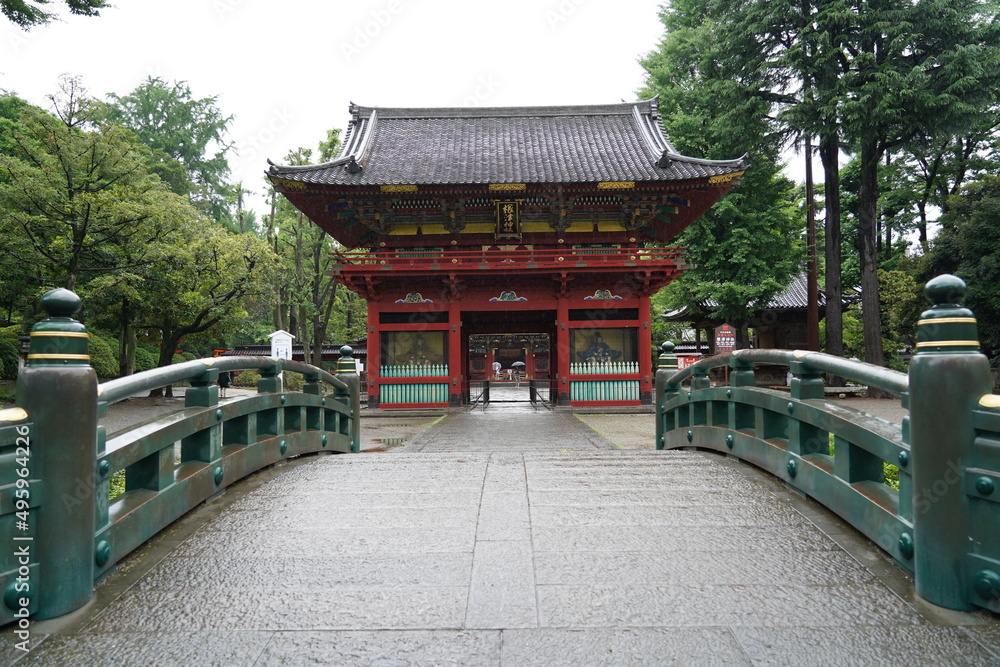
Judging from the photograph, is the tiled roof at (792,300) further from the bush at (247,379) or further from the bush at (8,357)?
→ the bush at (8,357)

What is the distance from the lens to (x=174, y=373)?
372 cm

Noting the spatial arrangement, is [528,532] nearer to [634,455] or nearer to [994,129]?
[634,455]

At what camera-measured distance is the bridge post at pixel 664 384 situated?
7.13 metres

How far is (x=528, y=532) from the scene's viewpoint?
330 centimetres

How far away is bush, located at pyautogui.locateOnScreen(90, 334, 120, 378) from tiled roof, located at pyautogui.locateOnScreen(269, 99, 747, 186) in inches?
526

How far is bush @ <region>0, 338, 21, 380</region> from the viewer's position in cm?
2180

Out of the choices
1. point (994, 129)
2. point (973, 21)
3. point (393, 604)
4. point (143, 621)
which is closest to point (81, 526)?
point (143, 621)

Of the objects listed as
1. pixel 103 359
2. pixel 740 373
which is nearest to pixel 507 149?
pixel 740 373

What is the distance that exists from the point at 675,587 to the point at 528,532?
879mm

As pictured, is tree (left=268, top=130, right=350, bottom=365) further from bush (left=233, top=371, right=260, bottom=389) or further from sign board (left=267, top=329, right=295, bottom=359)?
sign board (left=267, top=329, right=295, bottom=359)

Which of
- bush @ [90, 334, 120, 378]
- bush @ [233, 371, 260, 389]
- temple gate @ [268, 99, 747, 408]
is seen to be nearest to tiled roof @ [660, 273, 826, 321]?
temple gate @ [268, 99, 747, 408]

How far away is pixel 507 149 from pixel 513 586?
19.2 m

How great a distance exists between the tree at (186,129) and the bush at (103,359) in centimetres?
1676

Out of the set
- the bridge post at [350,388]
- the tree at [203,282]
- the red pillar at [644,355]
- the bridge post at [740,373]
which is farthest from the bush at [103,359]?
the bridge post at [740,373]
